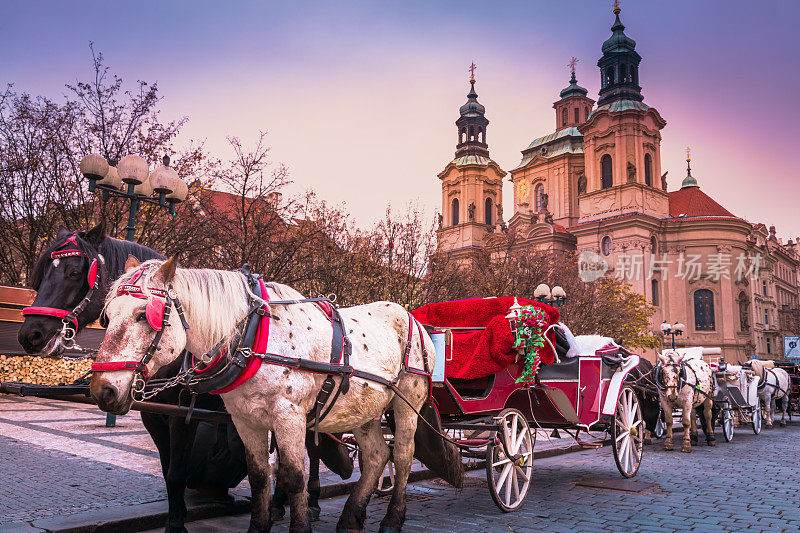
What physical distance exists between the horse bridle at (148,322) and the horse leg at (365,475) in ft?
7.15

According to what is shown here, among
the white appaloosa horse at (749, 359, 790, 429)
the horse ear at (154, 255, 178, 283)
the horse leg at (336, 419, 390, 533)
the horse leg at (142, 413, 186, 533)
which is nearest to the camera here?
the horse ear at (154, 255, 178, 283)

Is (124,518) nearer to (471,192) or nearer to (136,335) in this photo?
(136,335)

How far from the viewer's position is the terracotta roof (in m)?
59.8

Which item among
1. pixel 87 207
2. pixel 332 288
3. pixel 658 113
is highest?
pixel 658 113

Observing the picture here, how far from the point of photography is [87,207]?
16.8 m

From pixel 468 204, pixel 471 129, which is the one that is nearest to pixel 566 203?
pixel 468 204

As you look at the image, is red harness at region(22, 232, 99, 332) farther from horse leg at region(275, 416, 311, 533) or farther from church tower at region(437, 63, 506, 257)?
church tower at region(437, 63, 506, 257)

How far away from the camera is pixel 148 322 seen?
3574 millimetres

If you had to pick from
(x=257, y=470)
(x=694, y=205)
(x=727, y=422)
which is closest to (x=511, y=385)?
(x=257, y=470)

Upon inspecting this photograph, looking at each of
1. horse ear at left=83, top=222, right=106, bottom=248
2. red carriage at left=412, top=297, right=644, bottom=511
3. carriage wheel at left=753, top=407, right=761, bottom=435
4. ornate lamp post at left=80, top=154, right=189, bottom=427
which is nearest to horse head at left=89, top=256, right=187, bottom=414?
horse ear at left=83, top=222, right=106, bottom=248

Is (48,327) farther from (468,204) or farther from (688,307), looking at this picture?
(468,204)

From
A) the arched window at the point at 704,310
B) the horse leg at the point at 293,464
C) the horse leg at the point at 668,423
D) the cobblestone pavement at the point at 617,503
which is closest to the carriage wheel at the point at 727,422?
the horse leg at the point at 668,423

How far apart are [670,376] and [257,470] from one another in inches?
400

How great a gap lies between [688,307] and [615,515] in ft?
181
